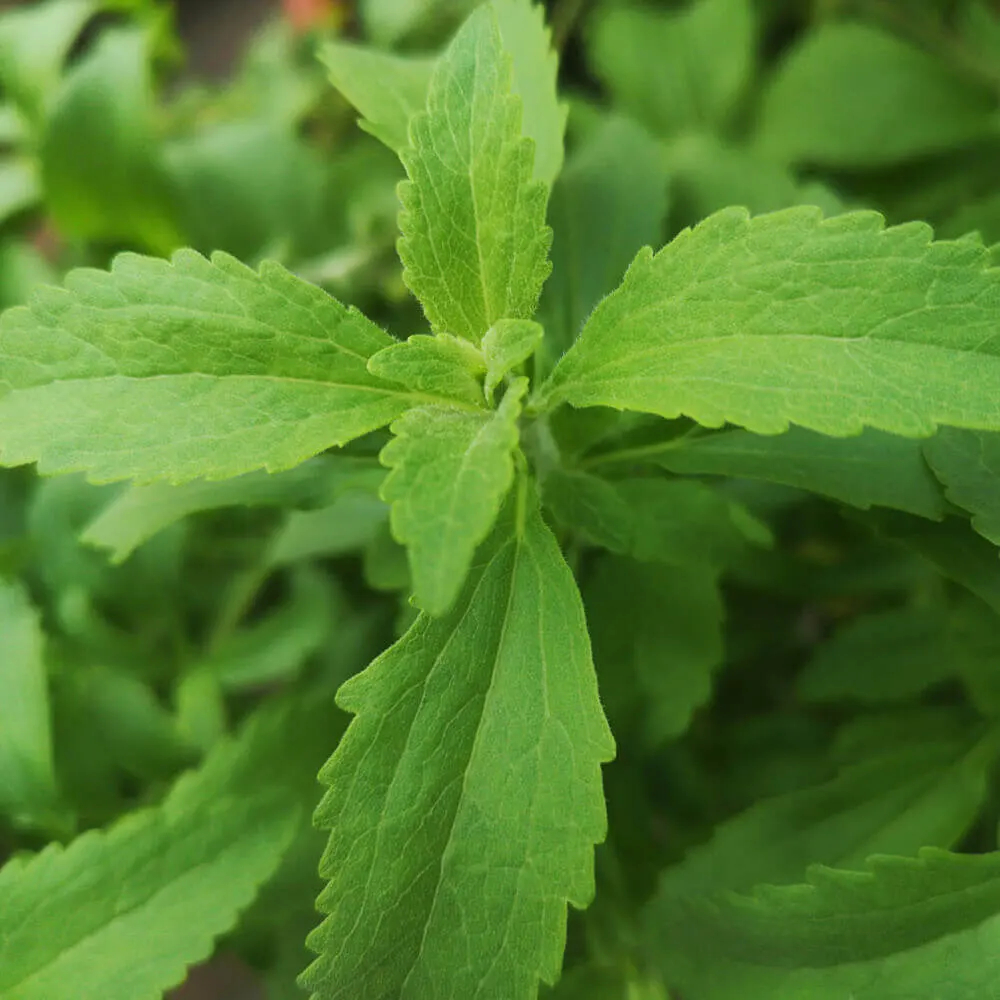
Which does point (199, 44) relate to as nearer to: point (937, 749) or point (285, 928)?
point (285, 928)

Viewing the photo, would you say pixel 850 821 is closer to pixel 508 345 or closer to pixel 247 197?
pixel 508 345

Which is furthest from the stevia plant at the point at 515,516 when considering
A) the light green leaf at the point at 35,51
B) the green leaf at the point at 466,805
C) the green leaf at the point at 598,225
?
the light green leaf at the point at 35,51

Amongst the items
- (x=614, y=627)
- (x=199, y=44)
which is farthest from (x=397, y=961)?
(x=199, y=44)

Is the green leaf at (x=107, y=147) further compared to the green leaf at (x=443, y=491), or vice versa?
the green leaf at (x=107, y=147)

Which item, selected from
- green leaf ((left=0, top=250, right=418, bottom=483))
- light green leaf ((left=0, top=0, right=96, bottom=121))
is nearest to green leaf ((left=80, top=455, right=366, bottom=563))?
green leaf ((left=0, top=250, right=418, bottom=483))

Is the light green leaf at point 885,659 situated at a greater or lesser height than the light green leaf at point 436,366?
lesser

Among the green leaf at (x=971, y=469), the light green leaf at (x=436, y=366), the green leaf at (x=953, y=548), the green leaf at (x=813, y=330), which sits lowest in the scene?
the green leaf at (x=953, y=548)

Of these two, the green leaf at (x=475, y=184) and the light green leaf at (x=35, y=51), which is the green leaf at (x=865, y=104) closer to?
the green leaf at (x=475, y=184)

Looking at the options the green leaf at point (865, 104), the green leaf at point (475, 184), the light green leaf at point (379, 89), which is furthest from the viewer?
the green leaf at point (865, 104)

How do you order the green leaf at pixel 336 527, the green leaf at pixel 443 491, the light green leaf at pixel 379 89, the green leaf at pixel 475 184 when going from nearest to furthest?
the green leaf at pixel 443 491 → the green leaf at pixel 475 184 → the light green leaf at pixel 379 89 → the green leaf at pixel 336 527
